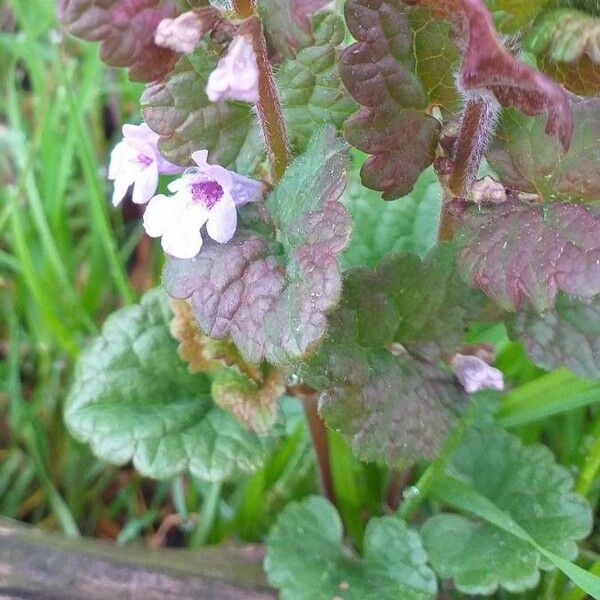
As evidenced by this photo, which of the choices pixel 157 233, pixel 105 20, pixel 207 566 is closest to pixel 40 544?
pixel 207 566

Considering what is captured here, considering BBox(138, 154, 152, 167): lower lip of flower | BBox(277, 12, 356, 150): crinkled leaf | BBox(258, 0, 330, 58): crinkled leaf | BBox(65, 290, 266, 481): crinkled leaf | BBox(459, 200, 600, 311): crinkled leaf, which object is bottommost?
BBox(65, 290, 266, 481): crinkled leaf

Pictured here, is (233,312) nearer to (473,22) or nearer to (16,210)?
→ (473,22)

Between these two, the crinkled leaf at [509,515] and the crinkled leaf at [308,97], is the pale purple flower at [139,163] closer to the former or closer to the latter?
the crinkled leaf at [308,97]

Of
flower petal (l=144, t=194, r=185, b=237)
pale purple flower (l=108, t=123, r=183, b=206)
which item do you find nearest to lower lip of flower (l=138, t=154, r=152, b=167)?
pale purple flower (l=108, t=123, r=183, b=206)

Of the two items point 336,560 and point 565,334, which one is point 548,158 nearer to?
point 565,334

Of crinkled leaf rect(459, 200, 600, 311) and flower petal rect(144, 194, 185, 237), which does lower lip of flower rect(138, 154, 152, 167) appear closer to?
flower petal rect(144, 194, 185, 237)

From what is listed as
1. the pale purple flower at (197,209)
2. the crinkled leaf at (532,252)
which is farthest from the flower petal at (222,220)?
the crinkled leaf at (532,252)

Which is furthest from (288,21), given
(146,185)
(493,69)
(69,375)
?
(69,375)
